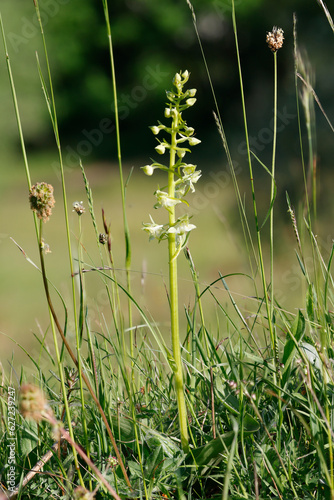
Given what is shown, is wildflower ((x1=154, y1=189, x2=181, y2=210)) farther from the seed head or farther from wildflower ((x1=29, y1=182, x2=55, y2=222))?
the seed head

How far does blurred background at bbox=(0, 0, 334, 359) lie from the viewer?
5.30 m

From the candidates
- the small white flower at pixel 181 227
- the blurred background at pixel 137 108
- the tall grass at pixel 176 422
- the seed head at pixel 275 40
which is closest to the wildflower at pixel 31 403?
the tall grass at pixel 176 422

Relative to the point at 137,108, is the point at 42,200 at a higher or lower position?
lower

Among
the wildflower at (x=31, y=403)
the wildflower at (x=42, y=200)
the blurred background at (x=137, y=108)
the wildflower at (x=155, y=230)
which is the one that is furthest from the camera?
the blurred background at (x=137, y=108)

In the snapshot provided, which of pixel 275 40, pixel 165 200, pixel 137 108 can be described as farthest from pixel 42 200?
pixel 137 108

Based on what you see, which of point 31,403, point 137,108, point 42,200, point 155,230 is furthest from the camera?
point 137,108

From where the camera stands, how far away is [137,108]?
26.2ft

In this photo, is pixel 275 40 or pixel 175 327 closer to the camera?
pixel 175 327

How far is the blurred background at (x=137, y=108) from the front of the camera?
5305 millimetres

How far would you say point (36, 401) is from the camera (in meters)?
0.29

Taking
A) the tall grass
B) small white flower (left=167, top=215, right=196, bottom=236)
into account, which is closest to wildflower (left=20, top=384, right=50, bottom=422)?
the tall grass

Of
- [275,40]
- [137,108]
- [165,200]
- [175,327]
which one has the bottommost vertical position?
[175,327]

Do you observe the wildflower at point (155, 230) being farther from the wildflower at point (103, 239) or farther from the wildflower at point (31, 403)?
the wildflower at point (31, 403)

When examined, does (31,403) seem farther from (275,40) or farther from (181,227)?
(275,40)
